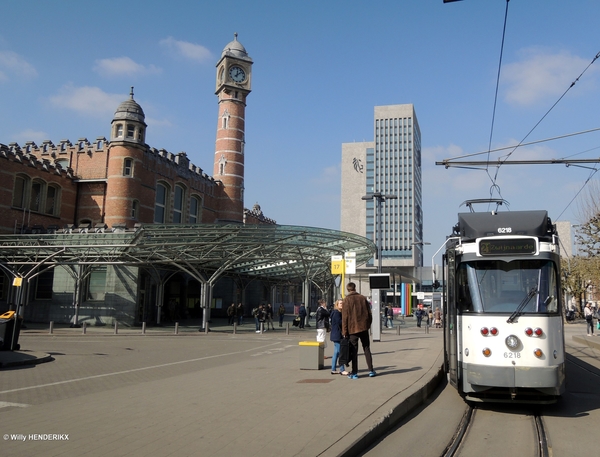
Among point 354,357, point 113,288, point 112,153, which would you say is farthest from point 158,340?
point 112,153

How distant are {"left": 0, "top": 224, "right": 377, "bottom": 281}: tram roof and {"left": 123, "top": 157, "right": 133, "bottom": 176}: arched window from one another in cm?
700

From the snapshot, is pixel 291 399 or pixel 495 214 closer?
pixel 291 399

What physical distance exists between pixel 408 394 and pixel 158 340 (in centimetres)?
1620

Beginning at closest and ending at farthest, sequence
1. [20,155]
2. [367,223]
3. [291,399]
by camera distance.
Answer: [291,399] → [20,155] → [367,223]

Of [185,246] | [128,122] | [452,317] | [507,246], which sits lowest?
[452,317]

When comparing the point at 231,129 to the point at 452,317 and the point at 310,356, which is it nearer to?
the point at 310,356

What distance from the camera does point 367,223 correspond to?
130 metres

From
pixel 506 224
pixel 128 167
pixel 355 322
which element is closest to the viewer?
pixel 506 224

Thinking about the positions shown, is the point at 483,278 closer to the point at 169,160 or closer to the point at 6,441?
the point at 6,441

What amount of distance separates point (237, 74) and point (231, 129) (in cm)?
562

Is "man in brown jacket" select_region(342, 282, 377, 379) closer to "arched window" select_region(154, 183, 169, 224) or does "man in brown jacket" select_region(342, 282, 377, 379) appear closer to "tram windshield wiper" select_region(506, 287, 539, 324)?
"tram windshield wiper" select_region(506, 287, 539, 324)

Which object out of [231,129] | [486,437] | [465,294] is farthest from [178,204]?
[486,437]

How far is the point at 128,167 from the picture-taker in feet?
123

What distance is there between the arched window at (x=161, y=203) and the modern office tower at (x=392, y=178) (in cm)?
8383
